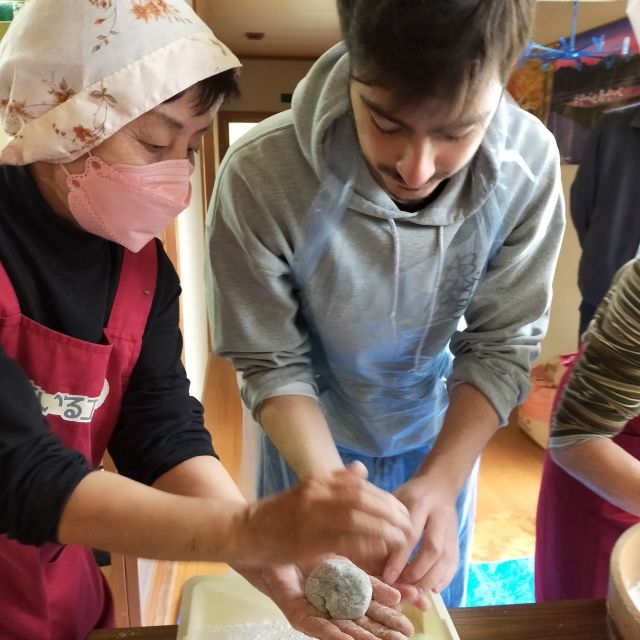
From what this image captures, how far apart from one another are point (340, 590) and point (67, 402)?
1.21 feet

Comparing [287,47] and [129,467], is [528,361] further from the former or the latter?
[287,47]

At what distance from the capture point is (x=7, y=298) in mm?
659

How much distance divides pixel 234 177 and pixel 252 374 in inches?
11.3

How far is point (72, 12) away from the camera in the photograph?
656 mm

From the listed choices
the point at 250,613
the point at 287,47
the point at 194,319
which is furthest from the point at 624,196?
the point at 287,47

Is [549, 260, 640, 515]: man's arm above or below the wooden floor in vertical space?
above

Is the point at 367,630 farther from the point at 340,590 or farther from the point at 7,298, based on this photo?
the point at 7,298

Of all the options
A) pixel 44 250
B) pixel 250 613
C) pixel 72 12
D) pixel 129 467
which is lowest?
pixel 250 613

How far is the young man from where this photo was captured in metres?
0.78

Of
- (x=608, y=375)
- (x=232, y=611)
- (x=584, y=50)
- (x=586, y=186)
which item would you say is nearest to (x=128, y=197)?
(x=232, y=611)

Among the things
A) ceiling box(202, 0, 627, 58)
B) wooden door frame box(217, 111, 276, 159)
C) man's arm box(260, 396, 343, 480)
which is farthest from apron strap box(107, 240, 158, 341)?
wooden door frame box(217, 111, 276, 159)

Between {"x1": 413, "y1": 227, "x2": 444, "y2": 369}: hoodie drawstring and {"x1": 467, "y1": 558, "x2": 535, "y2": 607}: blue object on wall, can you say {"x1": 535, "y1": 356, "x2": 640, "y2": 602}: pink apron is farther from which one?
{"x1": 467, "y1": 558, "x2": 535, "y2": 607}: blue object on wall

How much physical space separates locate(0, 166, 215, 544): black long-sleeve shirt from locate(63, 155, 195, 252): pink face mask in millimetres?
25

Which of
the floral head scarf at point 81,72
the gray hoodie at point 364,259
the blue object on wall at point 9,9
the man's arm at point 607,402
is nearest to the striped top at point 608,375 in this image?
the man's arm at point 607,402
